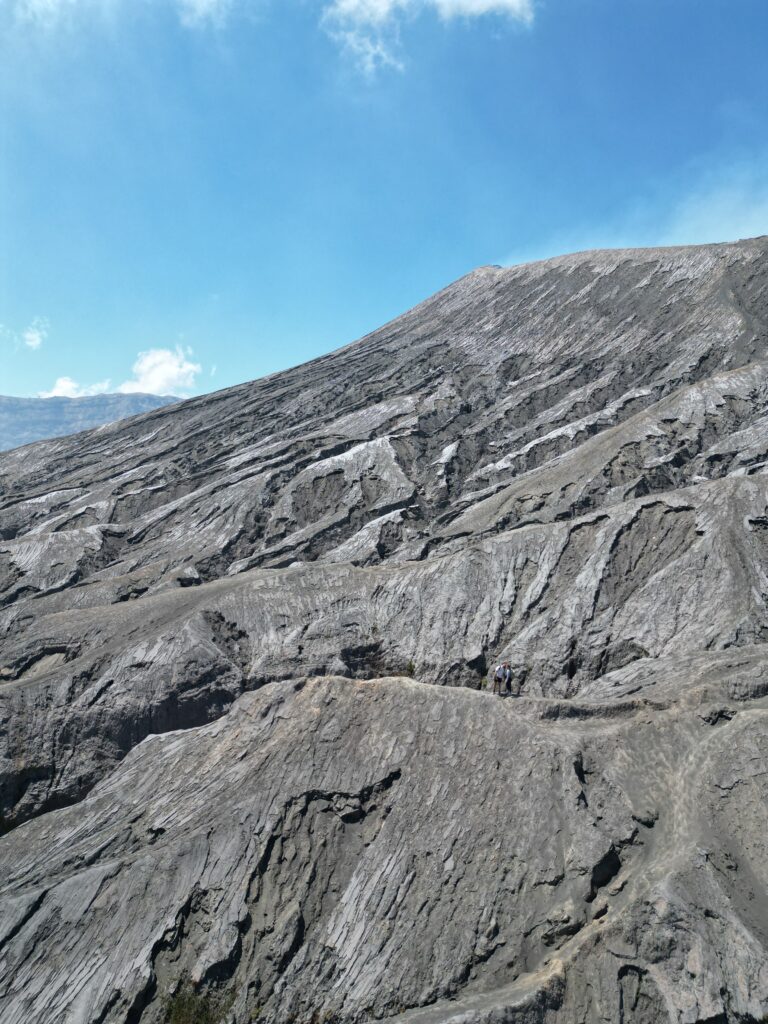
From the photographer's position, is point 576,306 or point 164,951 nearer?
point 164,951

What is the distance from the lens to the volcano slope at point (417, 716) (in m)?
15.8

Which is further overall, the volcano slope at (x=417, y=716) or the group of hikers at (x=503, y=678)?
the group of hikers at (x=503, y=678)

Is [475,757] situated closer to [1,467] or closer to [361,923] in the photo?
[361,923]

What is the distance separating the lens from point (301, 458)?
59281 mm

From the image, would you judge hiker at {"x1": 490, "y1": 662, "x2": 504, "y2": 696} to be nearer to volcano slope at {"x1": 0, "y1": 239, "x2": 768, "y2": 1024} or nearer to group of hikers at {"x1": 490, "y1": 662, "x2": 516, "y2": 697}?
group of hikers at {"x1": 490, "y1": 662, "x2": 516, "y2": 697}

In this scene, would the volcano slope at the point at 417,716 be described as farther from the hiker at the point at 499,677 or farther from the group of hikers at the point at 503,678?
the group of hikers at the point at 503,678

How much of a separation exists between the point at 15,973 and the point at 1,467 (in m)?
84.3

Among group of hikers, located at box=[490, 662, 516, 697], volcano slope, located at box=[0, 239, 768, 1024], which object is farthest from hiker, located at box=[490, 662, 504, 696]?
volcano slope, located at box=[0, 239, 768, 1024]

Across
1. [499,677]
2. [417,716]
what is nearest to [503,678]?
[499,677]

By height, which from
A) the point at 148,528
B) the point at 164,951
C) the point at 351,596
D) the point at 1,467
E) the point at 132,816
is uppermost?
the point at 1,467

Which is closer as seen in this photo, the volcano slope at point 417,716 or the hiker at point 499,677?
the volcano slope at point 417,716

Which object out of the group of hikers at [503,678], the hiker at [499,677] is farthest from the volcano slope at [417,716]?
the group of hikers at [503,678]

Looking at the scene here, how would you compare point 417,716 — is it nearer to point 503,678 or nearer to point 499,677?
point 499,677

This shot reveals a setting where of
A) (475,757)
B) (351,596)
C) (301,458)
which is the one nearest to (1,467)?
(301,458)
